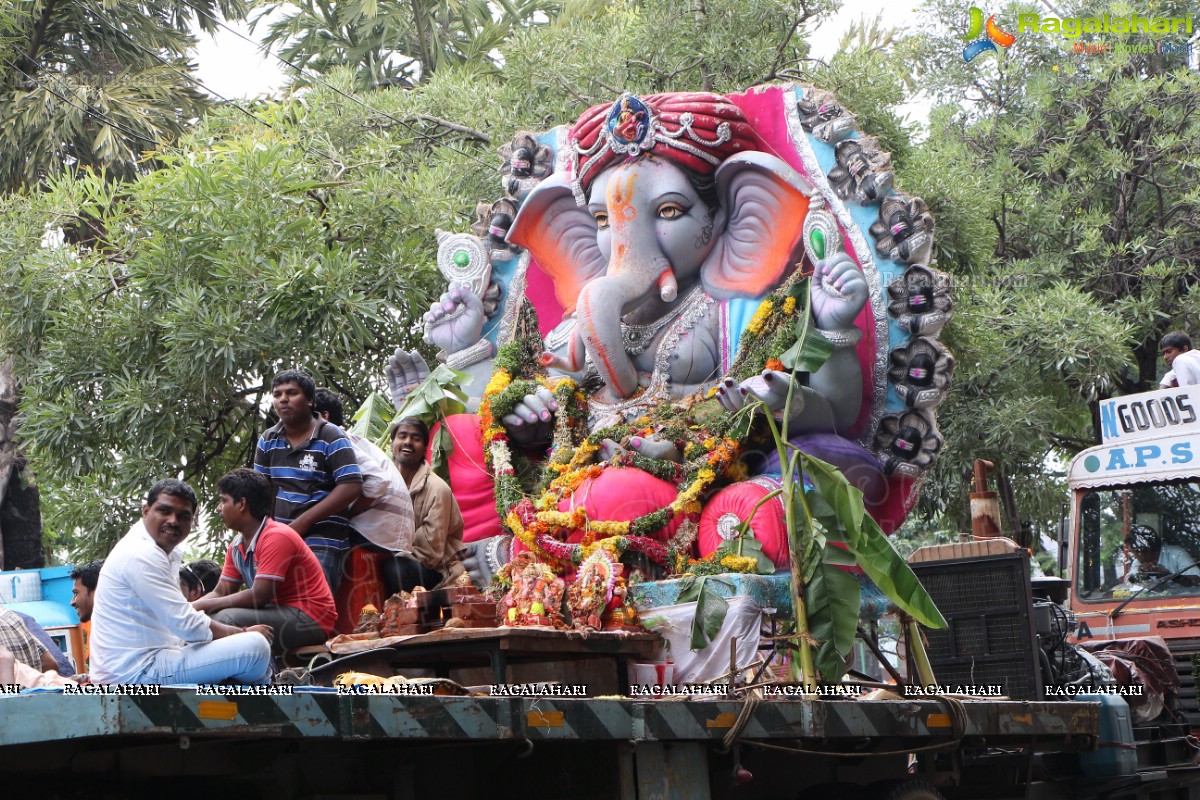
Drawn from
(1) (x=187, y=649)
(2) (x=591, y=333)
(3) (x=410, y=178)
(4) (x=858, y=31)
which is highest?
(4) (x=858, y=31)

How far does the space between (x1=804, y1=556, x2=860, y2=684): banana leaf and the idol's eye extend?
9.33 ft

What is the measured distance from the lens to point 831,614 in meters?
6.43

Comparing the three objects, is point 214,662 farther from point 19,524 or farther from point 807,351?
point 19,524

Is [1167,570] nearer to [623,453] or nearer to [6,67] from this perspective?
[623,453]

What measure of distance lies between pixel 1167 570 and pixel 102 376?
292 inches

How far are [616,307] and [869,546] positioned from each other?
2496mm

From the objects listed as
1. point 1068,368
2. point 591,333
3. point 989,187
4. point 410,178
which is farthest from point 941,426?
point 591,333

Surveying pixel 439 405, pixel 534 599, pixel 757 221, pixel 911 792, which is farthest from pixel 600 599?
pixel 757 221

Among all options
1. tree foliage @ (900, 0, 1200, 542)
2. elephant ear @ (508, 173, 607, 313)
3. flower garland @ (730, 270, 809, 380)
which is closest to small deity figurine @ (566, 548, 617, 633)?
flower garland @ (730, 270, 809, 380)

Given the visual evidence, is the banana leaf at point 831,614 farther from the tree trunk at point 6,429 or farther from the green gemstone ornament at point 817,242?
the tree trunk at point 6,429

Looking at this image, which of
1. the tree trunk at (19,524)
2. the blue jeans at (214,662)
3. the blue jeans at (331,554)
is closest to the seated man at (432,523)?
the blue jeans at (331,554)

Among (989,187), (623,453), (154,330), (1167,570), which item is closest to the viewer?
(623,453)

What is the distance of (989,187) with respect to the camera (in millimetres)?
15609

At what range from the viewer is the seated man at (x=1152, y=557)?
985 centimetres
